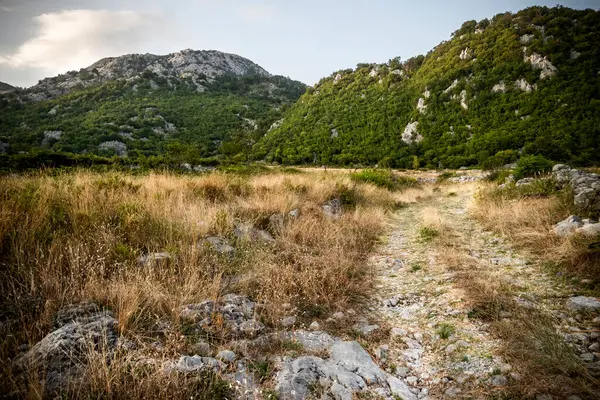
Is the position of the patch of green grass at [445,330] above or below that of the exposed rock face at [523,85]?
below

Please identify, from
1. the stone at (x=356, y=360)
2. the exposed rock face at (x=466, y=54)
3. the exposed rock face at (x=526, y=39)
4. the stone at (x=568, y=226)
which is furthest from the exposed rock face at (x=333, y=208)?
the exposed rock face at (x=526, y=39)

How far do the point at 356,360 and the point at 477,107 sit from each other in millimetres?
52901

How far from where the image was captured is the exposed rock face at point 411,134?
1785 inches

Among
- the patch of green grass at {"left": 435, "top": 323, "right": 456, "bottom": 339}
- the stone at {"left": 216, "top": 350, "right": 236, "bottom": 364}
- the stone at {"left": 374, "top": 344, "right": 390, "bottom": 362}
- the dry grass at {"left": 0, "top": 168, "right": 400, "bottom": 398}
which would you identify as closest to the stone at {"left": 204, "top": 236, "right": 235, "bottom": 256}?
the dry grass at {"left": 0, "top": 168, "right": 400, "bottom": 398}

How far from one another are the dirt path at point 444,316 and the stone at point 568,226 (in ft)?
2.63

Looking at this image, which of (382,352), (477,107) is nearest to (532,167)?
(382,352)

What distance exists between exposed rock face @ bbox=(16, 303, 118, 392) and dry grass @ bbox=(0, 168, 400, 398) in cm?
11

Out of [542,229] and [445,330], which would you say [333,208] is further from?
[445,330]

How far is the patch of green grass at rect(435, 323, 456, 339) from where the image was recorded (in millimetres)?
2910

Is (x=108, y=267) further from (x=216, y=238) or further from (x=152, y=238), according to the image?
(x=216, y=238)

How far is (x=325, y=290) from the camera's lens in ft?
12.6

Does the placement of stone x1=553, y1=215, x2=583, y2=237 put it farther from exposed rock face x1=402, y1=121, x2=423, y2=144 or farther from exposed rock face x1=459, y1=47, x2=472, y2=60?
exposed rock face x1=459, y1=47, x2=472, y2=60

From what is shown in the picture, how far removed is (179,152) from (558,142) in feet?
144

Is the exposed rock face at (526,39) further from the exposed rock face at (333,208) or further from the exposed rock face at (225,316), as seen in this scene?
the exposed rock face at (225,316)
